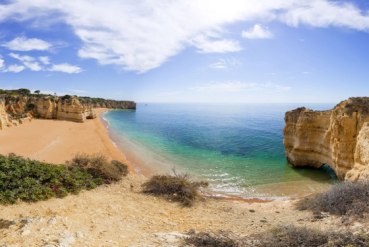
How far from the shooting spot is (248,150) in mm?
33125

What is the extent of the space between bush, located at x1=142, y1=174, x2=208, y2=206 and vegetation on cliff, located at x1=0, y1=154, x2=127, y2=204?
104 inches

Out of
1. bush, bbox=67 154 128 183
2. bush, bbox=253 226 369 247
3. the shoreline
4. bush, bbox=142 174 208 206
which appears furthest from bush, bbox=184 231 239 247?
the shoreline

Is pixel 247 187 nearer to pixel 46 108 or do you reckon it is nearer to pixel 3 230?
pixel 3 230

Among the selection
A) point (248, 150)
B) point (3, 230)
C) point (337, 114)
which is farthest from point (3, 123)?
point (337, 114)

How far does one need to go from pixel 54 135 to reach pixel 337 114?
33175 millimetres

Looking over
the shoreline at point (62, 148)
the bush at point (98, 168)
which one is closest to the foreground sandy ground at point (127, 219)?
the bush at point (98, 168)

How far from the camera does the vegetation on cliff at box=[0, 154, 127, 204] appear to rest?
12289 mm

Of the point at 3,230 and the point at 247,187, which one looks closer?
the point at 3,230

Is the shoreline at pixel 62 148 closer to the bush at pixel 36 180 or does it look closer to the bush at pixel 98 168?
the bush at pixel 98 168

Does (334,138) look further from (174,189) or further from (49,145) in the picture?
(49,145)

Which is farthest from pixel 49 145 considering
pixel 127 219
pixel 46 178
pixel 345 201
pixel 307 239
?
pixel 307 239

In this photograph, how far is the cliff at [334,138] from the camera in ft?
53.4

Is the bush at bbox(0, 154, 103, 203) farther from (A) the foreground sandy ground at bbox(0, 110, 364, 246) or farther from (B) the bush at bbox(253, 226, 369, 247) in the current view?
(B) the bush at bbox(253, 226, 369, 247)

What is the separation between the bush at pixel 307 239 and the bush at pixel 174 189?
591cm
